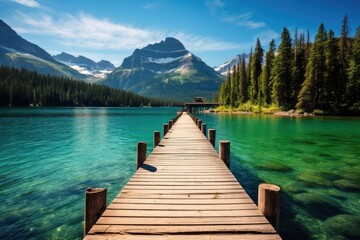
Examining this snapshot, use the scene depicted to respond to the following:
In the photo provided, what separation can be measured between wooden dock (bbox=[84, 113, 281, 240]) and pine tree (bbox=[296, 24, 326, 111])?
58937 millimetres

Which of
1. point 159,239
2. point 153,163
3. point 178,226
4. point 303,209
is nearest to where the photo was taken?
point 159,239

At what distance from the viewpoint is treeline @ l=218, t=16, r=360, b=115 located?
56341 millimetres

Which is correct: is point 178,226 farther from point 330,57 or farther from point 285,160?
point 330,57

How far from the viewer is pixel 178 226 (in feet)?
14.0

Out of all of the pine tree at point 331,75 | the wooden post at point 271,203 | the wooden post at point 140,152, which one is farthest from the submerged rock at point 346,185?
the pine tree at point 331,75

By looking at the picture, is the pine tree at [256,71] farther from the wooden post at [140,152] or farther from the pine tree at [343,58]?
the wooden post at [140,152]

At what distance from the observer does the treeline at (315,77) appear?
56341 mm

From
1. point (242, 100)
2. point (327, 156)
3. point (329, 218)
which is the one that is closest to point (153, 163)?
point (329, 218)

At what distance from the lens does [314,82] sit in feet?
188

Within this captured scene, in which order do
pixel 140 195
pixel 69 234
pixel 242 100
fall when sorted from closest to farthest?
pixel 140 195
pixel 69 234
pixel 242 100

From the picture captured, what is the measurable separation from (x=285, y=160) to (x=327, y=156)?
3.69 metres

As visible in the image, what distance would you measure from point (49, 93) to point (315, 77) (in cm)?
13381

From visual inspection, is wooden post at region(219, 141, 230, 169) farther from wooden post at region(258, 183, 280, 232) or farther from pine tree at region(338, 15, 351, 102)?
pine tree at region(338, 15, 351, 102)

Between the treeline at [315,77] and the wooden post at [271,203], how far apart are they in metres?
60.3
